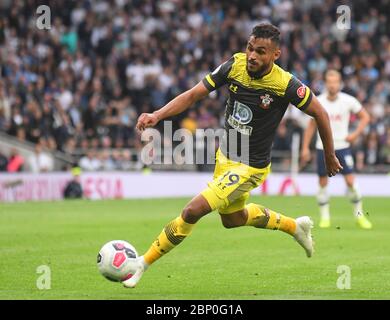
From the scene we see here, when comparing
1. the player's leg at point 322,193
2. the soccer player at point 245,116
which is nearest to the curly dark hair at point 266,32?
the soccer player at point 245,116

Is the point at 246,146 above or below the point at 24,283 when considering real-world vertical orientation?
above

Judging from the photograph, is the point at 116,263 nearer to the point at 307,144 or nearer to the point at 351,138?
the point at 351,138

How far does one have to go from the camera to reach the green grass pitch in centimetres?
967

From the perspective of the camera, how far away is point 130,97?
94.9 ft

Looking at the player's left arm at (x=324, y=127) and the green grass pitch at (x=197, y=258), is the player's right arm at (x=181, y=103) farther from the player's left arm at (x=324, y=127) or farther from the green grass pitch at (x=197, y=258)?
the green grass pitch at (x=197, y=258)

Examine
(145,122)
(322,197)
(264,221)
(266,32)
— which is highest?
(266,32)

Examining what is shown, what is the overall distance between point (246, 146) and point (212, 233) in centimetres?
606

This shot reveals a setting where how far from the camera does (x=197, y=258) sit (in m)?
12.5

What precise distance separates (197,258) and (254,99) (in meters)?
3.31

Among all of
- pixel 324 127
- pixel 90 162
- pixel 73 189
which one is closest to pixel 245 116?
pixel 324 127

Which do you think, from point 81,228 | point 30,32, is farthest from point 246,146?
point 30,32

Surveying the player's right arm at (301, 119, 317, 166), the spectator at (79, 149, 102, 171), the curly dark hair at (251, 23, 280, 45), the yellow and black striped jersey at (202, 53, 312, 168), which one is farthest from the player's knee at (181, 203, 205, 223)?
the spectator at (79, 149, 102, 171)

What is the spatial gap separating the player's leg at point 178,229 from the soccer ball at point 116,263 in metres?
0.09
